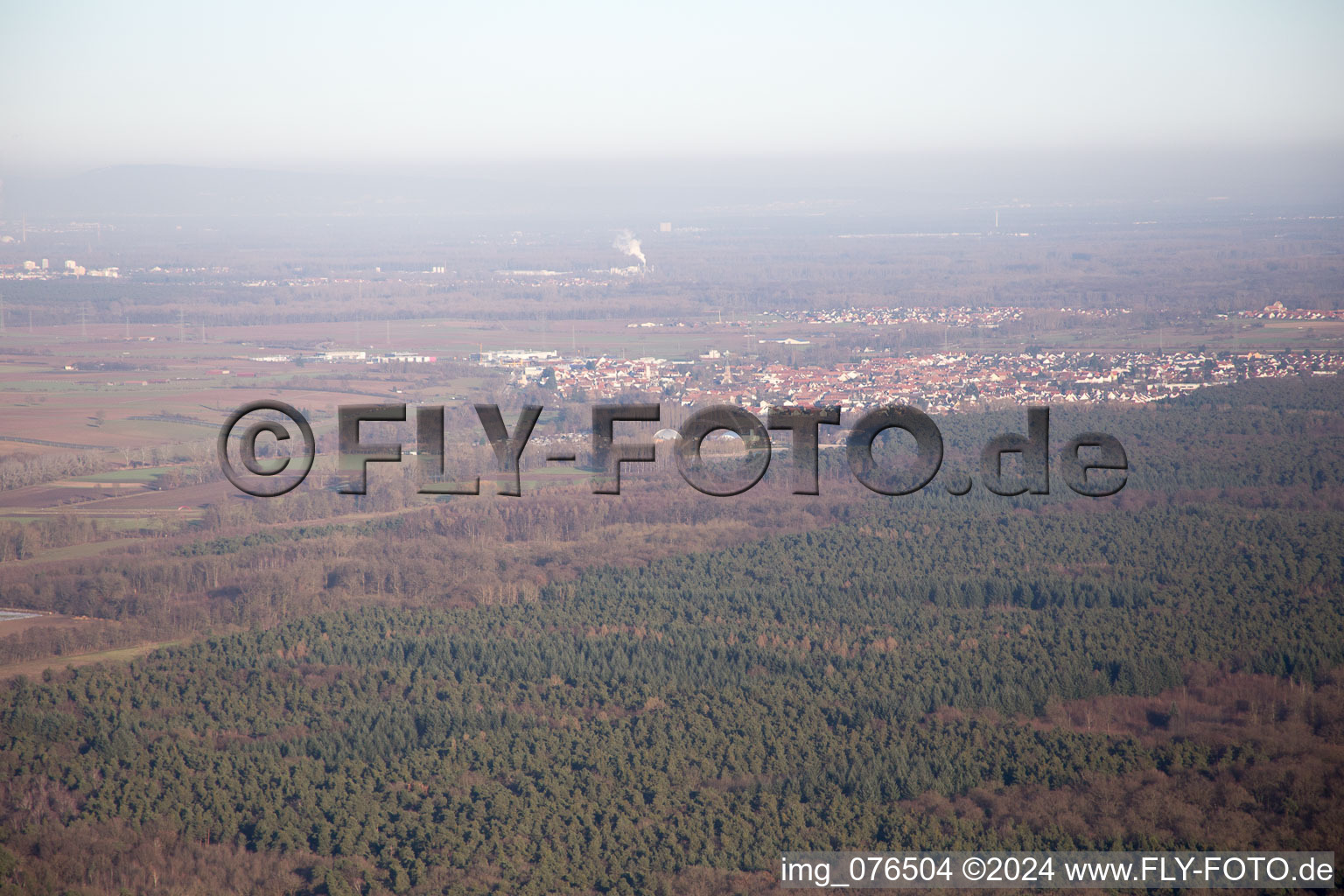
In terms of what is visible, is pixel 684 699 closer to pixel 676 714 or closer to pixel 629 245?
pixel 676 714

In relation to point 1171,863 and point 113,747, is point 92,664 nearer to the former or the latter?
point 113,747

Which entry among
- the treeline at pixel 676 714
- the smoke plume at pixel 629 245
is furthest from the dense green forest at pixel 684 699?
the smoke plume at pixel 629 245

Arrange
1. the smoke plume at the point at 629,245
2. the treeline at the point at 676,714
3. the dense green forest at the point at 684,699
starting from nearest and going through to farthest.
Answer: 1. the dense green forest at the point at 684,699
2. the treeline at the point at 676,714
3. the smoke plume at the point at 629,245

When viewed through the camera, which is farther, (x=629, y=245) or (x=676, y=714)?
(x=629, y=245)

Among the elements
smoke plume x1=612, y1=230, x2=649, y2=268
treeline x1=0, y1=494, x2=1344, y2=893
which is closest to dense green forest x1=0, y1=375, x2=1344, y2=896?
treeline x1=0, y1=494, x2=1344, y2=893

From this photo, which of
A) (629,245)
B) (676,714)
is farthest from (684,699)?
(629,245)

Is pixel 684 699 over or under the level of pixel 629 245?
under

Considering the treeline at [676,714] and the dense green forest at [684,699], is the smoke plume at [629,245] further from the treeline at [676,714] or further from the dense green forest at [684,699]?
the treeline at [676,714]

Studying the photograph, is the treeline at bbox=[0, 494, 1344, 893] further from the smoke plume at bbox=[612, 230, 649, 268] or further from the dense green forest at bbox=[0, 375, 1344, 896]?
the smoke plume at bbox=[612, 230, 649, 268]

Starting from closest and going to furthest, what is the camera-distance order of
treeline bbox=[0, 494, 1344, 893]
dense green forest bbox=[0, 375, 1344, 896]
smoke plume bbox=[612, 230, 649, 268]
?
1. dense green forest bbox=[0, 375, 1344, 896]
2. treeline bbox=[0, 494, 1344, 893]
3. smoke plume bbox=[612, 230, 649, 268]

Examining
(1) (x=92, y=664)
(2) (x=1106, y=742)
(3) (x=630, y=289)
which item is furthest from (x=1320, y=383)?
(3) (x=630, y=289)
